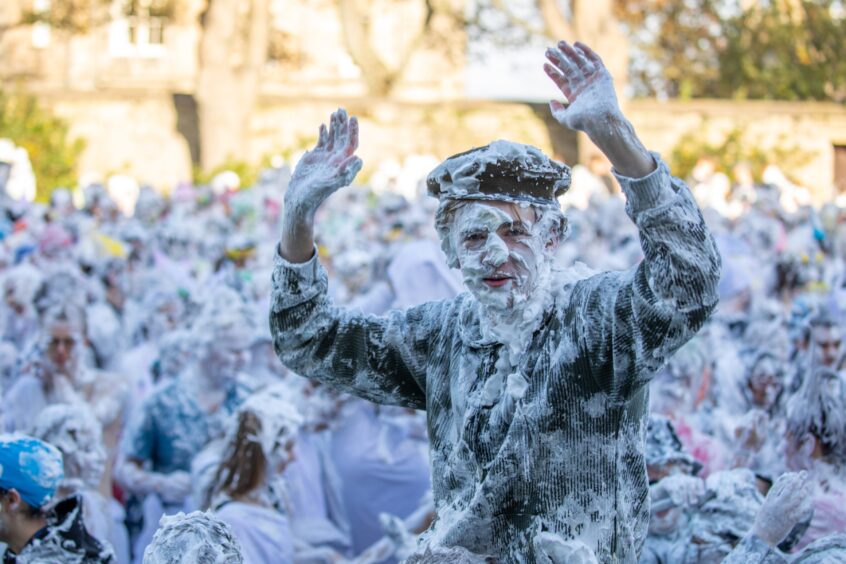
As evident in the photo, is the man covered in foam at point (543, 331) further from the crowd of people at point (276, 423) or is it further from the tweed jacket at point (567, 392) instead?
the crowd of people at point (276, 423)

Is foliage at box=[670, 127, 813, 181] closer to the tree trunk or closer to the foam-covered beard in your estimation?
the tree trunk

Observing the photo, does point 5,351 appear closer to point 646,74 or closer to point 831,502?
point 831,502

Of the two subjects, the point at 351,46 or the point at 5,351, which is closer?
the point at 5,351

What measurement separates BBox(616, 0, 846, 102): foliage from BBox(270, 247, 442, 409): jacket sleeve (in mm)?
25629

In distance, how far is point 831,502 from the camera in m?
4.56

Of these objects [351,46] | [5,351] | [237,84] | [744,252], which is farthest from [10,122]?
[5,351]

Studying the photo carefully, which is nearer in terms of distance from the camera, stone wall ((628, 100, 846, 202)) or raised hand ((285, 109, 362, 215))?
raised hand ((285, 109, 362, 215))

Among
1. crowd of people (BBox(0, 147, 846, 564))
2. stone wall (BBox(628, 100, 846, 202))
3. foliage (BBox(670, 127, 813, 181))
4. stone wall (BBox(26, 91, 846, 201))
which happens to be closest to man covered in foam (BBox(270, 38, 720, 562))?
crowd of people (BBox(0, 147, 846, 564))

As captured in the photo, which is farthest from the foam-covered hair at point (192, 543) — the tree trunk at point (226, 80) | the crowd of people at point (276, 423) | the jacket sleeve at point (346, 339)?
the tree trunk at point (226, 80)

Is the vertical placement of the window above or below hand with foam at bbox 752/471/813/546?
above

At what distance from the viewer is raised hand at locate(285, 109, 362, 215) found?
3156 mm

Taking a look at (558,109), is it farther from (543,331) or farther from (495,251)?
(543,331)

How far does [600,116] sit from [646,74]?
1304 inches

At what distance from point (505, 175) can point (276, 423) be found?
2.43m
